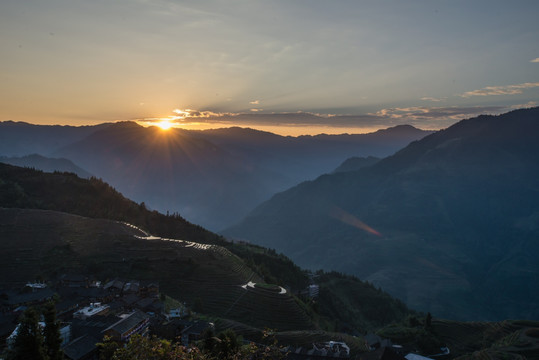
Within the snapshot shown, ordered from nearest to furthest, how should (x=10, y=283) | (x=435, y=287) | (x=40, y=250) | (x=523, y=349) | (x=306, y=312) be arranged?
(x=523, y=349)
(x=10, y=283)
(x=306, y=312)
(x=40, y=250)
(x=435, y=287)

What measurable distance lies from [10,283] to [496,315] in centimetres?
17100

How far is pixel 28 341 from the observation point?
1717cm

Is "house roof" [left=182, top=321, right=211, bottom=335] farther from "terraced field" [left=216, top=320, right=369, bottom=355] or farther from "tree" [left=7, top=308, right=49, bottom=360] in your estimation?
"tree" [left=7, top=308, right=49, bottom=360]

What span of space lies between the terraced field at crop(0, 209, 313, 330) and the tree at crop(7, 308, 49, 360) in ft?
150

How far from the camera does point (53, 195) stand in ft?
412

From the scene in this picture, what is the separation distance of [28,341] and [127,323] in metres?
23.6

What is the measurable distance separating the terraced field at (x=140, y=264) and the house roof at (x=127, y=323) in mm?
20143

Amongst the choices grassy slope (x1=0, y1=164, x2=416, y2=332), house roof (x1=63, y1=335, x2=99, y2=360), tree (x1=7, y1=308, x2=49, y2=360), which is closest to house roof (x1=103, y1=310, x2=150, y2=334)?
house roof (x1=63, y1=335, x2=99, y2=360)

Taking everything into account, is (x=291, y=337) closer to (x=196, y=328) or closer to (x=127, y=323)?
(x=196, y=328)

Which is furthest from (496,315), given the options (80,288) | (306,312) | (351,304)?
(80,288)

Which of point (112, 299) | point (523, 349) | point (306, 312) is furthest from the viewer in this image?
point (306, 312)

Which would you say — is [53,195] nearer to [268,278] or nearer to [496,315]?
[268,278]

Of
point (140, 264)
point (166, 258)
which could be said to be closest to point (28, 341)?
point (140, 264)

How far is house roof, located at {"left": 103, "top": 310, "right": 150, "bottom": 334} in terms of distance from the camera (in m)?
37.4
